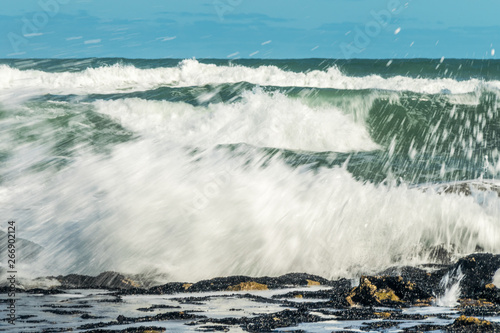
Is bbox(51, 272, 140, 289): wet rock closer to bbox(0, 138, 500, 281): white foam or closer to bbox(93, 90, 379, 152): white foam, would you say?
bbox(0, 138, 500, 281): white foam

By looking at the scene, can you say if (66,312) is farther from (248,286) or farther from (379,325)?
(379,325)

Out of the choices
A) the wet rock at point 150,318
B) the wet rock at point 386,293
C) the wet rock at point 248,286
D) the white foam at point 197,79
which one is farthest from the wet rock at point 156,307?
the white foam at point 197,79

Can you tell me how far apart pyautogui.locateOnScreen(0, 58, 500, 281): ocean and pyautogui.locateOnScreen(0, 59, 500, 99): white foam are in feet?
24.4

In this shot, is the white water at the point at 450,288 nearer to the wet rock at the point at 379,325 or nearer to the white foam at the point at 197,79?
the wet rock at the point at 379,325

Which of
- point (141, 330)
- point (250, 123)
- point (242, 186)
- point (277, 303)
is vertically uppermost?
point (250, 123)

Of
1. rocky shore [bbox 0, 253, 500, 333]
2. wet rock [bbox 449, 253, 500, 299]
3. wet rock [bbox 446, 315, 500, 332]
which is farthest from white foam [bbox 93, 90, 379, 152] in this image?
wet rock [bbox 446, 315, 500, 332]

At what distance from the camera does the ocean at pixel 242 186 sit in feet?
23.2

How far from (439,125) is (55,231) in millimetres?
12933

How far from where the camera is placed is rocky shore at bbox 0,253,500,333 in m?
4.44

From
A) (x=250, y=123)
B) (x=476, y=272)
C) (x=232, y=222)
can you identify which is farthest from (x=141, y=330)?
(x=250, y=123)

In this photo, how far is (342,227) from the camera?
25.0 feet

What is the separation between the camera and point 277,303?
529 centimetres

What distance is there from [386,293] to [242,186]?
3.99 m

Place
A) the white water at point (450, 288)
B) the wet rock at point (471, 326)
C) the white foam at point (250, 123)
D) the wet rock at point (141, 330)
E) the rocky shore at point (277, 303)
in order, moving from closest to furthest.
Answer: the wet rock at point (471, 326) < the wet rock at point (141, 330) < the rocky shore at point (277, 303) < the white water at point (450, 288) < the white foam at point (250, 123)
